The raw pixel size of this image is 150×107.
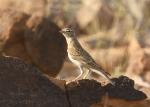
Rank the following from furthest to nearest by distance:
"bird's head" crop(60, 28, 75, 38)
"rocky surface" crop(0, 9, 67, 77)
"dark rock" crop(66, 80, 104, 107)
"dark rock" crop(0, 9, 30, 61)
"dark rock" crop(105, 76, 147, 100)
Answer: "rocky surface" crop(0, 9, 67, 77), "dark rock" crop(0, 9, 30, 61), "bird's head" crop(60, 28, 75, 38), "dark rock" crop(105, 76, 147, 100), "dark rock" crop(66, 80, 104, 107)

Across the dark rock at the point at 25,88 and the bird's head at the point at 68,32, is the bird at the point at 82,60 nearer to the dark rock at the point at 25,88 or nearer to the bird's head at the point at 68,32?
the bird's head at the point at 68,32

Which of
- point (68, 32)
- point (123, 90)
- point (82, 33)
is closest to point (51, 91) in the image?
point (123, 90)

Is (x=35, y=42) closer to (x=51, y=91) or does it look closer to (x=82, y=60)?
(x=82, y=60)

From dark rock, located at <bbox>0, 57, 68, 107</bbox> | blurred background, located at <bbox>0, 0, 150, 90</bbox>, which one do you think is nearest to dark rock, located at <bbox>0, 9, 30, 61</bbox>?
blurred background, located at <bbox>0, 0, 150, 90</bbox>

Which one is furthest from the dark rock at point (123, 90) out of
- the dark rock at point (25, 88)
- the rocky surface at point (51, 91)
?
the dark rock at point (25, 88)

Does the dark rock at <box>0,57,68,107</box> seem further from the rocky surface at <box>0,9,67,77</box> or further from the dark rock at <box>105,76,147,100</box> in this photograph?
the rocky surface at <box>0,9,67,77</box>

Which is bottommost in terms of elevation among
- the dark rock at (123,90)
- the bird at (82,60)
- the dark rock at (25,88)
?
the dark rock at (25,88)
